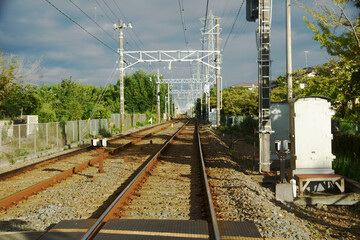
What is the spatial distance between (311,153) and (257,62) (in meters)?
3.54

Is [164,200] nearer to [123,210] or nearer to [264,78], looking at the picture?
[123,210]

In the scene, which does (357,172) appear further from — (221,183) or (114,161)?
(114,161)

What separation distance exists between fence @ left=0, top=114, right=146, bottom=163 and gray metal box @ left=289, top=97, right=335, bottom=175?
11.5 meters

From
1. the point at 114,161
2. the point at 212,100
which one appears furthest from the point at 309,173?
the point at 212,100

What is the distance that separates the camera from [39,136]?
1825 cm

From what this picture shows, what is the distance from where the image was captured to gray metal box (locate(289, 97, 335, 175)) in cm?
1053

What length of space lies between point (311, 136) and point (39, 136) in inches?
548

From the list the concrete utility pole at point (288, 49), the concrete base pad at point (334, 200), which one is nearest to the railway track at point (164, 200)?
the concrete base pad at point (334, 200)

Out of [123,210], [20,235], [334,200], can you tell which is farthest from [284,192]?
[20,235]

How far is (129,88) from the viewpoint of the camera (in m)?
88.4

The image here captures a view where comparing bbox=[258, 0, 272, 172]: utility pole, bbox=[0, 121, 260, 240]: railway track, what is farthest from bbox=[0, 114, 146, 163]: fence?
bbox=[258, 0, 272, 172]: utility pole

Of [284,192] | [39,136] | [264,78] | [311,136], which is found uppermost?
[264,78]

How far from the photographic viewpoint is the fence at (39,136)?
1527 centimetres

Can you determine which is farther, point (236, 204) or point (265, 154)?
point (265, 154)
